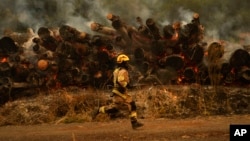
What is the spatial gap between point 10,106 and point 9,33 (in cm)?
403

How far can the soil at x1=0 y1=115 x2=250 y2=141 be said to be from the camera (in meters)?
10.6

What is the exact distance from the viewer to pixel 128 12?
22.1 m

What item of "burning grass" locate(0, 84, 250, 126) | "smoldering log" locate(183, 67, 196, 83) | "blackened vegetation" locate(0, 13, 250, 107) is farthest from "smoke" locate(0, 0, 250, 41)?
"burning grass" locate(0, 84, 250, 126)

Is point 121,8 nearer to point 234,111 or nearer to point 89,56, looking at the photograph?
point 89,56

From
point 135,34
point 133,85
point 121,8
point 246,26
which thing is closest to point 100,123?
point 133,85

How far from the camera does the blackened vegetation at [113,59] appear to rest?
15.5 m

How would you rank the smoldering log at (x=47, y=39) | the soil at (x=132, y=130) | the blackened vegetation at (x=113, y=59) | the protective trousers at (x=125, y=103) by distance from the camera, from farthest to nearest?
1. the smoldering log at (x=47, y=39)
2. the blackened vegetation at (x=113, y=59)
3. the protective trousers at (x=125, y=103)
4. the soil at (x=132, y=130)

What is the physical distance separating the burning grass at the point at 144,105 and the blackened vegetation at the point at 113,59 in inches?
19.9

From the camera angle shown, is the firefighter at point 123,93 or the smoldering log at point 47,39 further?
the smoldering log at point 47,39

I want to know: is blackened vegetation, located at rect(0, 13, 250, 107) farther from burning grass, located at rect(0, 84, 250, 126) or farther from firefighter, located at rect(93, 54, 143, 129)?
firefighter, located at rect(93, 54, 143, 129)

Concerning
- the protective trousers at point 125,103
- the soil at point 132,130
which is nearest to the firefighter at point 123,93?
the protective trousers at point 125,103

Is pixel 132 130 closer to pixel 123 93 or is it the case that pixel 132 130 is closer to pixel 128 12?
pixel 123 93

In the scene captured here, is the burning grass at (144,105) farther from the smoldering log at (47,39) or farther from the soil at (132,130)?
the smoldering log at (47,39)

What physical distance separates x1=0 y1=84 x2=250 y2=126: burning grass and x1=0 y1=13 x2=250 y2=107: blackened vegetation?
51cm
